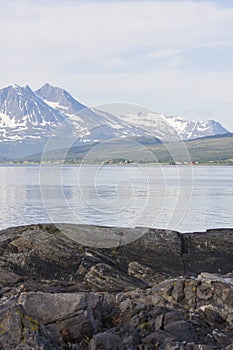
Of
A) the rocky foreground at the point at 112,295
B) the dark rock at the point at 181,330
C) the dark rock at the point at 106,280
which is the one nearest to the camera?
the rocky foreground at the point at 112,295

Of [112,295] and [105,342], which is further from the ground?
[112,295]

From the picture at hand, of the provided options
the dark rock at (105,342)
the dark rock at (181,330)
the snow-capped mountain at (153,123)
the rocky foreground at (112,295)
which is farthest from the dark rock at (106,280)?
the snow-capped mountain at (153,123)

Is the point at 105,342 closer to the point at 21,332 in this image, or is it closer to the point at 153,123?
the point at 21,332

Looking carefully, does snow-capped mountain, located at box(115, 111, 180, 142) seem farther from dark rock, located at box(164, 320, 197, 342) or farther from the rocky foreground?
dark rock, located at box(164, 320, 197, 342)

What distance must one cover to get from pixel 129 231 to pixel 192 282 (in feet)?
28.7

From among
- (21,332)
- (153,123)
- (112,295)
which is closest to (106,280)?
(112,295)

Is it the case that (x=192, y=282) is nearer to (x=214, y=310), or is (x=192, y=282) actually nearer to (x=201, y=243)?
(x=214, y=310)

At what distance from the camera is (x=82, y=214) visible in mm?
54781

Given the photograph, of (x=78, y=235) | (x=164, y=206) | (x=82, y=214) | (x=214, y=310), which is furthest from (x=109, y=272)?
(x=164, y=206)

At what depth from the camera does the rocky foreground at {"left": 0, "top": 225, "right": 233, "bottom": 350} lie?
38.5 feet

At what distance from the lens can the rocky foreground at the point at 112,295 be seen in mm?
11727

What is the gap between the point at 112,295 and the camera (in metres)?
14.0

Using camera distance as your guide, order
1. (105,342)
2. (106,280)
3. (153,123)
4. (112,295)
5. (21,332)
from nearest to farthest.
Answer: (21,332), (105,342), (112,295), (106,280), (153,123)

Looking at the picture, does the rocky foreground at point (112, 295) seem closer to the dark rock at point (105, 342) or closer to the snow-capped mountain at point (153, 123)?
the dark rock at point (105, 342)
